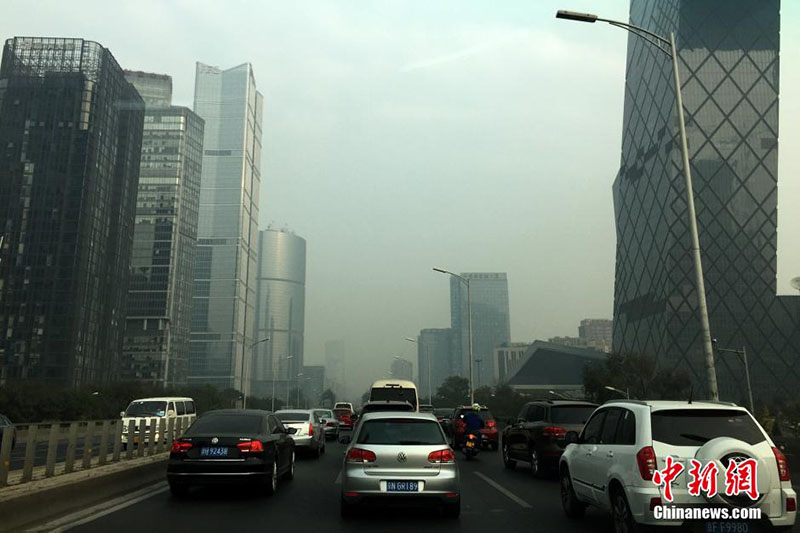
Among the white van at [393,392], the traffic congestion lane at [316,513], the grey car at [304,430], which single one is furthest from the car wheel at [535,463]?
the white van at [393,392]

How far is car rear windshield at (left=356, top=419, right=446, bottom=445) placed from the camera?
30.5ft

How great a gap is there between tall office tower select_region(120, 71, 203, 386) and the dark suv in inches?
A: 4968

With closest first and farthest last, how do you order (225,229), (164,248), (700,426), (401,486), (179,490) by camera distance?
(700,426)
(401,486)
(179,490)
(164,248)
(225,229)

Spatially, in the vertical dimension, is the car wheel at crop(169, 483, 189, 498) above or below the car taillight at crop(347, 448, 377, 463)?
below

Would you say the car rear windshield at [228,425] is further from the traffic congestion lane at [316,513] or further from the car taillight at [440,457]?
the car taillight at [440,457]

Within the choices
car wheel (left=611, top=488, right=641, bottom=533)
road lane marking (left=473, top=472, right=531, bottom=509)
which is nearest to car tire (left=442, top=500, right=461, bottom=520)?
road lane marking (left=473, top=472, right=531, bottom=509)

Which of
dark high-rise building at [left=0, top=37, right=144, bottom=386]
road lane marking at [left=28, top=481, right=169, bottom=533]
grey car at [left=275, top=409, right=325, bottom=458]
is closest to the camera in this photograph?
road lane marking at [left=28, top=481, right=169, bottom=533]

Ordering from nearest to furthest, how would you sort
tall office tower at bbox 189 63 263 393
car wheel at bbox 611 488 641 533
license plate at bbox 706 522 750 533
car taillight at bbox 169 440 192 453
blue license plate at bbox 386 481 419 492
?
license plate at bbox 706 522 750 533 → car wheel at bbox 611 488 641 533 → blue license plate at bbox 386 481 419 492 → car taillight at bbox 169 440 192 453 → tall office tower at bbox 189 63 263 393

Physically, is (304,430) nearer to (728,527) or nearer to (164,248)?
(728,527)

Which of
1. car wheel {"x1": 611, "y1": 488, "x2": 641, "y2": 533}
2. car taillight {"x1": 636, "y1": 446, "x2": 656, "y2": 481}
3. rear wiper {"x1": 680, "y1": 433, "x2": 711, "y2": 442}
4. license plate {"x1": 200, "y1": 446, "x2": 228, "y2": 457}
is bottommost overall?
car wheel {"x1": 611, "y1": 488, "x2": 641, "y2": 533}

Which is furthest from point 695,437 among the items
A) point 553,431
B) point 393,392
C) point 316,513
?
point 393,392

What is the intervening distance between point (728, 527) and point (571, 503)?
3.04 meters

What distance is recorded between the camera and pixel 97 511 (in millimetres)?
9578

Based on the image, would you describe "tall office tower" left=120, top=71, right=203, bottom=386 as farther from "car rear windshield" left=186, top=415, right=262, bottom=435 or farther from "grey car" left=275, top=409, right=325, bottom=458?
"car rear windshield" left=186, top=415, right=262, bottom=435
